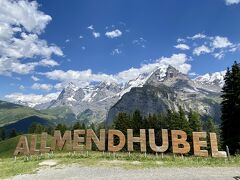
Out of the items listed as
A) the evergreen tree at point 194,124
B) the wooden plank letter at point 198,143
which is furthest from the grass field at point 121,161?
the evergreen tree at point 194,124

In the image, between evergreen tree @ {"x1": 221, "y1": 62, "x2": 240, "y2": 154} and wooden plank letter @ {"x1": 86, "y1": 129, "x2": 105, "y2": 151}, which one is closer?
wooden plank letter @ {"x1": 86, "y1": 129, "x2": 105, "y2": 151}

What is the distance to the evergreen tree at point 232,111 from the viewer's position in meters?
61.2

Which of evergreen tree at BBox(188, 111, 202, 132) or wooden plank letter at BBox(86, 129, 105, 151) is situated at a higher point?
evergreen tree at BBox(188, 111, 202, 132)

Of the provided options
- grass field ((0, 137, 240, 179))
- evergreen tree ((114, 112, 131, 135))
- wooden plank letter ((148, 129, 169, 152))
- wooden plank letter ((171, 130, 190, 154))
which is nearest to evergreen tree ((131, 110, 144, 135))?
evergreen tree ((114, 112, 131, 135))

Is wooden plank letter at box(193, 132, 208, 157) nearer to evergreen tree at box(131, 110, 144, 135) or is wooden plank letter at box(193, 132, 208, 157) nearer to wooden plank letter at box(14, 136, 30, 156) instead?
wooden plank letter at box(14, 136, 30, 156)

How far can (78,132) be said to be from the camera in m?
48.8

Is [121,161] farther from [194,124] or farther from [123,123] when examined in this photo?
[123,123]

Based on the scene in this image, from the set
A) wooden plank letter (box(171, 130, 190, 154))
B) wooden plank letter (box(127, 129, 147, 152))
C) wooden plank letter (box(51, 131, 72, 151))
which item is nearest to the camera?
wooden plank letter (box(171, 130, 190, 154))

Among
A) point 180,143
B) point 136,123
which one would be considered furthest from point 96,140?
point 136,123

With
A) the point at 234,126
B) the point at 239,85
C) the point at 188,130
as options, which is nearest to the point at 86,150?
the point at 234,126

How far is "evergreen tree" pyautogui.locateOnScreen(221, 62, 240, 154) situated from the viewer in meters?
61.2

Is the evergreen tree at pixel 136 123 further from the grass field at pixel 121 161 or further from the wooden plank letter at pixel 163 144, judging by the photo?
the wooden plank letter at pixel 163 144

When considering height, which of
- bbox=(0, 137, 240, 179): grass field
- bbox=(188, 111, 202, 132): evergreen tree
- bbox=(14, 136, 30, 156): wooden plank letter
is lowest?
bbox=(0, 137, 240, 179): grass field

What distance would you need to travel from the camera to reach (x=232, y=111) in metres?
63.1
